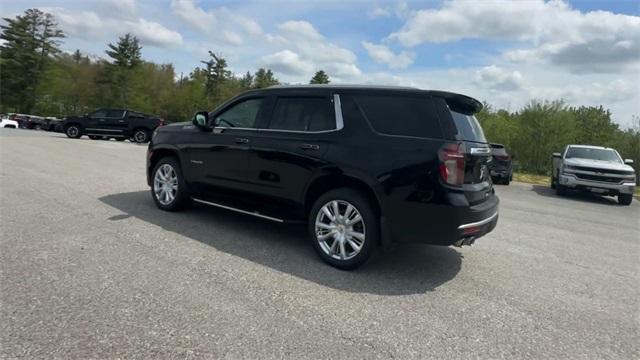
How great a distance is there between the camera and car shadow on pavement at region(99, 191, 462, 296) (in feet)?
13.7

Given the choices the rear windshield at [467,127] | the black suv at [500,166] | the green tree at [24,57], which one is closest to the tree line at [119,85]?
the green tree at [24,57]

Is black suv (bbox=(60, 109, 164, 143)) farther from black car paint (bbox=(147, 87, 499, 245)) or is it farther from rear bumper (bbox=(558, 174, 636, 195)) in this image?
rear bumper (bbox=(558, 174, 636, 195))

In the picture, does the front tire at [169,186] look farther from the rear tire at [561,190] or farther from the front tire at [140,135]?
the front tire at [140,135]

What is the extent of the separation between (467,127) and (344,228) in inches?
65.1

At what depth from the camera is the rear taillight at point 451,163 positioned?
400 cm

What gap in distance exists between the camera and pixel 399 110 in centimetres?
436

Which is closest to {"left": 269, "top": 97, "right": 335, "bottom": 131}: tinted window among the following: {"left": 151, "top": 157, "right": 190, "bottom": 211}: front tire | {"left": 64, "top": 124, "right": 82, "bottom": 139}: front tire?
{"left": 151, "top": 157, "right": 190, "bottom": 211}: front tire

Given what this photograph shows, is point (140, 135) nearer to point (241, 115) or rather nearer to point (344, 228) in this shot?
point (241, 115)

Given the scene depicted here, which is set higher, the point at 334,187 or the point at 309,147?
the point at 309,147

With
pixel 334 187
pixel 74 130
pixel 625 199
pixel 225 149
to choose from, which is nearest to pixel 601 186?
pixel 625 199

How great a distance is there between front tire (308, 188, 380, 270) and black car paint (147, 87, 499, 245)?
13 centimetres

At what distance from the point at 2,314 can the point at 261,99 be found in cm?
342

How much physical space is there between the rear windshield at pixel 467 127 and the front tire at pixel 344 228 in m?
1.16

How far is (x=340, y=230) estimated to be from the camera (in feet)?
14.6
